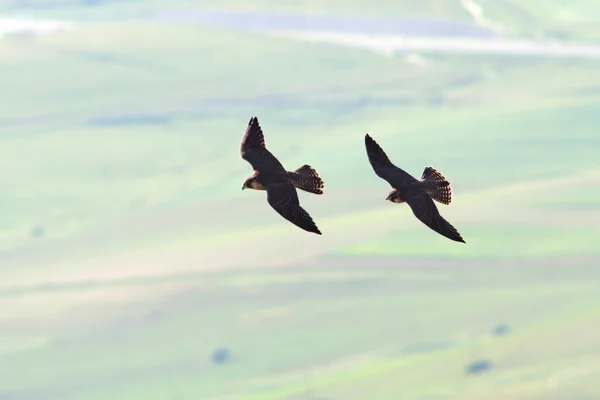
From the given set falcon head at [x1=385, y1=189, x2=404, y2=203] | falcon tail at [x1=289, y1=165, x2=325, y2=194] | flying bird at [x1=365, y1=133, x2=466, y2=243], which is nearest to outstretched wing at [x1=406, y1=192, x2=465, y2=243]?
flying bird at [x1=365, y1=133, x2=466, y2=243]

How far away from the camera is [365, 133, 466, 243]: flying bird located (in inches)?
1109

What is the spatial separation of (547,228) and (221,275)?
1595 inches

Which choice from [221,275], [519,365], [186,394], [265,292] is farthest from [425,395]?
[221,275]

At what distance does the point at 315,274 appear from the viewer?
18562cm

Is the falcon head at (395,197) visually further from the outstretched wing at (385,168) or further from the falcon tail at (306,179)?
the falcon tail at (306,179)

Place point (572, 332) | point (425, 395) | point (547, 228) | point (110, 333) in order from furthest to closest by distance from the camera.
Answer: point (547, 228) → point (110, 333) → point (572, 332) → point (425, 395)

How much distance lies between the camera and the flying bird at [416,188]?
92.4ft

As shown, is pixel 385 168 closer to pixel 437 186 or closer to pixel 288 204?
Answer: pixel 437 186

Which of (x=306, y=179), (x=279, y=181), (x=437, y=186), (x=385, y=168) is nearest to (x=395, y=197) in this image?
(x=385, y=168)

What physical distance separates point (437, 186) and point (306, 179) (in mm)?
2381

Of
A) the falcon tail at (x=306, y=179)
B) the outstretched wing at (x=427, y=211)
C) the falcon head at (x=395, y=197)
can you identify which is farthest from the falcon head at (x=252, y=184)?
the outstretched wing at (x=427, y=211)

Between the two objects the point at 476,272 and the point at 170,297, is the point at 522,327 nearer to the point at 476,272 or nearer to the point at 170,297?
the point at 476,272

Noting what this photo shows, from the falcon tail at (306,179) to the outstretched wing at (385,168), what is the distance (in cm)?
112

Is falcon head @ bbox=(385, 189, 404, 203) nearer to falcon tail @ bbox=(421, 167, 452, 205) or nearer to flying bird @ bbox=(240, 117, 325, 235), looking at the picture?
falcon tail @ bbox=(421, 167, 452, 205)
